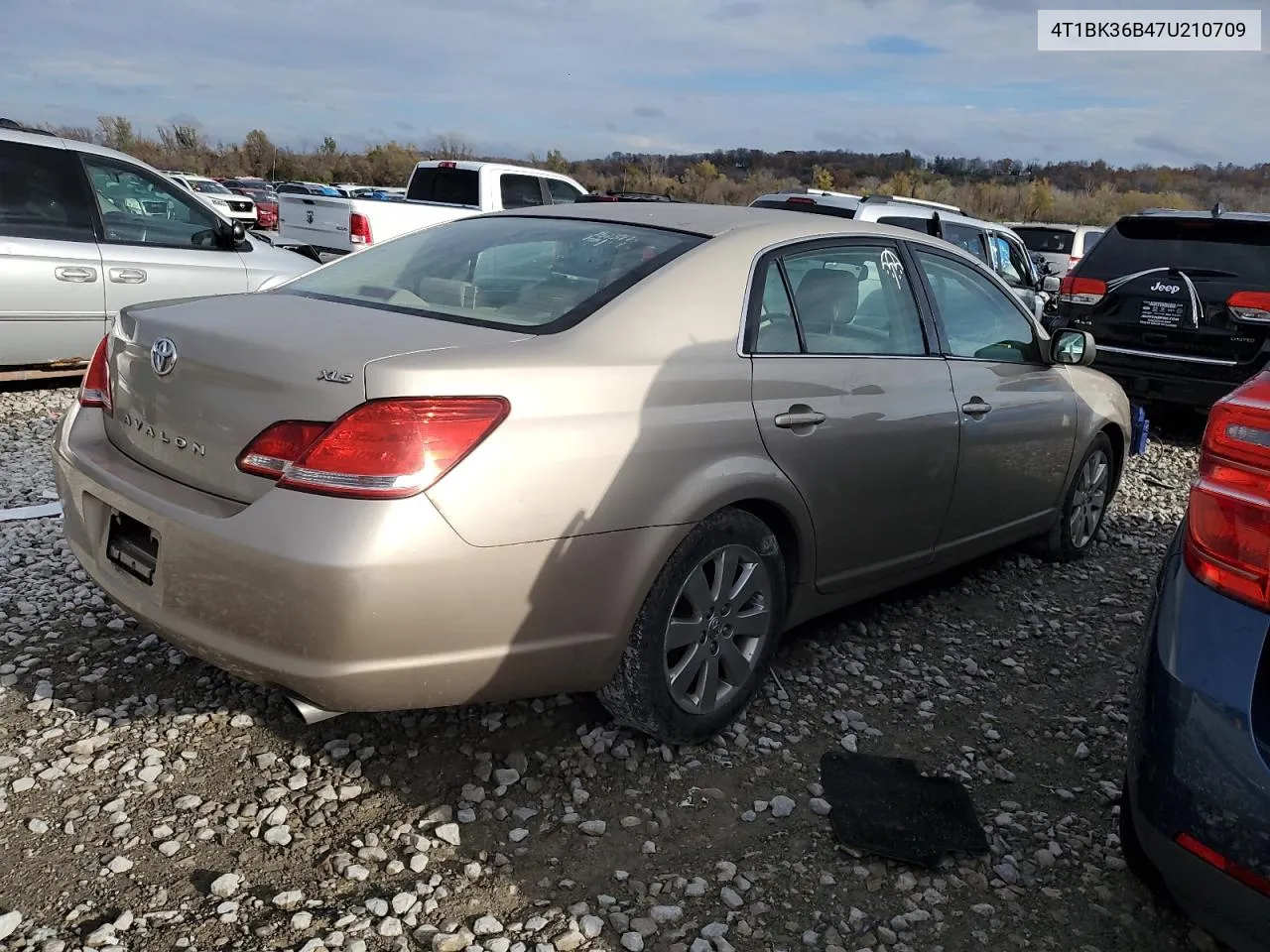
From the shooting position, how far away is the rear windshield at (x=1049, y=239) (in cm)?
1931

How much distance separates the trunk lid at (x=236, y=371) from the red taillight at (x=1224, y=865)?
73.0 inches

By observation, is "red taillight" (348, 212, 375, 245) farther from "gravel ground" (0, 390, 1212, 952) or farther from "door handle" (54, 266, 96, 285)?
"gravel ground" (0, 390, 1212, 952)

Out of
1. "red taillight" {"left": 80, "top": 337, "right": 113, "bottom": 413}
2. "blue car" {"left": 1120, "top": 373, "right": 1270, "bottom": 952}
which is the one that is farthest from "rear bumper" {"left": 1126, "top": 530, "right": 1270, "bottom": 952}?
"red taillight" {"left": 80, "top": 337, "right": 113, "bottom": 413}

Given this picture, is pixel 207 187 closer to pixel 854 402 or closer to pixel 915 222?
pixel 915 222

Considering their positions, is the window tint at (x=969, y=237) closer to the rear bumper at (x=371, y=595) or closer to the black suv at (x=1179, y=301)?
the black suv at (x=1179, y=301)

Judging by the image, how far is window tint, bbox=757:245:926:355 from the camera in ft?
10.6

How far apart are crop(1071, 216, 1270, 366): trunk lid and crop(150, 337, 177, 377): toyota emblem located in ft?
23.0

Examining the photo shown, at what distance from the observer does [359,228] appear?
36.9ft

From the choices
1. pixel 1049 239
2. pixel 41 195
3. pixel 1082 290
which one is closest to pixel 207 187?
pixel 1049 239

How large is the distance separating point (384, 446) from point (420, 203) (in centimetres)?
1040

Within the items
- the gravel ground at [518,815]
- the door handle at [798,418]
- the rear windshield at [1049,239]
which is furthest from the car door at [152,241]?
the rear windshield at [1049,239]

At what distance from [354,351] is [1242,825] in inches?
81.7

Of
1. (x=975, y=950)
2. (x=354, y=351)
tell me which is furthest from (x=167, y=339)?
(x=975, y=950)

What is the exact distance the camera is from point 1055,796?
9.91ft
